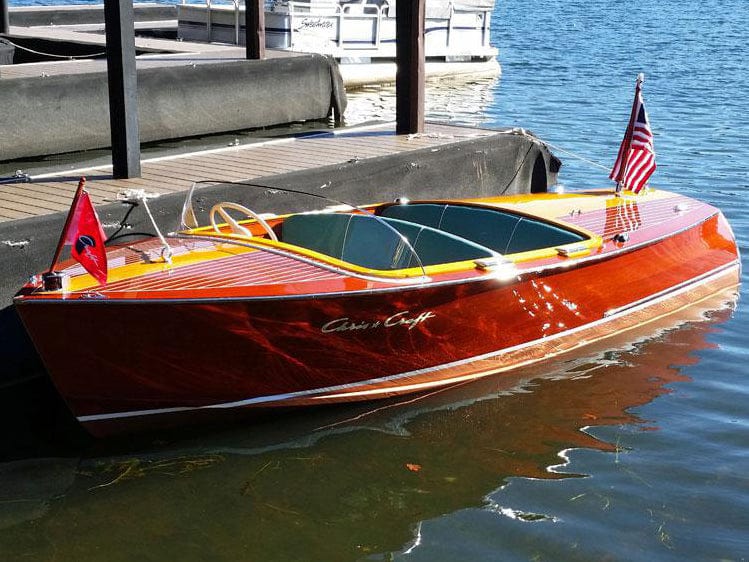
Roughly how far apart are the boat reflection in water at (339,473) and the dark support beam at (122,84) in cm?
300

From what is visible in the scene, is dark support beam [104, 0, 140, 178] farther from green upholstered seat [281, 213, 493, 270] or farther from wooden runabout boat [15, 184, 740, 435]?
green upholstered seat [281, 213, 493, 270]

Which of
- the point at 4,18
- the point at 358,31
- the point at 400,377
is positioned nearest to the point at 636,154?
the point at 400,377

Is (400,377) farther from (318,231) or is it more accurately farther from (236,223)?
(236,223)

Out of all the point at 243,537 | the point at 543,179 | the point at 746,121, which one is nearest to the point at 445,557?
the point at 243,537

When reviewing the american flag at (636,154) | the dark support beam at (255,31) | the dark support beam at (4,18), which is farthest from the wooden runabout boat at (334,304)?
the dark support beam at (4,18)

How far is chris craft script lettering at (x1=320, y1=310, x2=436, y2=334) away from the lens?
6.41 meters

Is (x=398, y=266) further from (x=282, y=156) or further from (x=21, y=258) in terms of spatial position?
(x=282, y=156)

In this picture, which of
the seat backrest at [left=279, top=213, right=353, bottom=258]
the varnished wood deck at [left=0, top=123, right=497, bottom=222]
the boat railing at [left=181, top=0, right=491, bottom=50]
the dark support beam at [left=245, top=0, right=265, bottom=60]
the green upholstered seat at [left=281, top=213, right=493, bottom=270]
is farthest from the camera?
the boat railing at [left=181, top=0, right=491, bottom=50]

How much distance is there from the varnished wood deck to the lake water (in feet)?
7.39

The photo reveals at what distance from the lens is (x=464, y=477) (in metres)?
6.18

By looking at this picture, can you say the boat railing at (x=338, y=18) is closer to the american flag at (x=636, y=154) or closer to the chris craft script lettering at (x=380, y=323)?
the american flag at (x=636, y=154)

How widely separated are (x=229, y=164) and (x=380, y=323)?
3344 mm

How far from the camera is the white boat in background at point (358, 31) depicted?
64.4ft

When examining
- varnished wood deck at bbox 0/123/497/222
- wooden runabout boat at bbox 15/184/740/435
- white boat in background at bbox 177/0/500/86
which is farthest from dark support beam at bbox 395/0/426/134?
white boat in background at bbox 177/0/500/86
